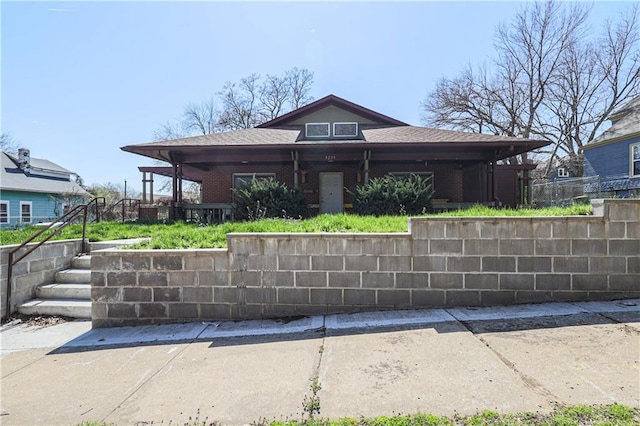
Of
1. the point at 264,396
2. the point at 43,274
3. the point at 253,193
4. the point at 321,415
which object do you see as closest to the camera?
the point at 321,415

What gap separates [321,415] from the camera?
2.25 metres

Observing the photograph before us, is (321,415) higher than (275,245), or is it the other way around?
(275,245)

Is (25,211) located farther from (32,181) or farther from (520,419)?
(520,419)

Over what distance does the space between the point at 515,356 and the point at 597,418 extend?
2.73 ft

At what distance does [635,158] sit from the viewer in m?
15.5

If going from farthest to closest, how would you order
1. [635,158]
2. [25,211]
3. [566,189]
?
[25,211] < [635,158] < [566,189]

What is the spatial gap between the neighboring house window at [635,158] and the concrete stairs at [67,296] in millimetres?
21932

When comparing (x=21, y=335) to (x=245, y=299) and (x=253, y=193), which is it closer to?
(x=245, y=299)

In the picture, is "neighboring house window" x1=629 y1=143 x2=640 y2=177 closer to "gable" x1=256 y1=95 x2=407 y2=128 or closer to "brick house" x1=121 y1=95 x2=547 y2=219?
"brick house" x1=121 y1=95 x2=547 y2=219

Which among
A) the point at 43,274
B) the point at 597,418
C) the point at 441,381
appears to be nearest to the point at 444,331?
the point at 441,381

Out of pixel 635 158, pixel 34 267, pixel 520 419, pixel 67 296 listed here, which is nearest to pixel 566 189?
pixel 635 158

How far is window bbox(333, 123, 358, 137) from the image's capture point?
12.6 metres

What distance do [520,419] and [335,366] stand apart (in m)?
1.44

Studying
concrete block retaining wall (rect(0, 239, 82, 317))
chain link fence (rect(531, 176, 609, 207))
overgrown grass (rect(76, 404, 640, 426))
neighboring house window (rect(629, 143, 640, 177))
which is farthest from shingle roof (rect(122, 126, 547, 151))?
neighboring house window (rect(629, 143, 640, 177))
